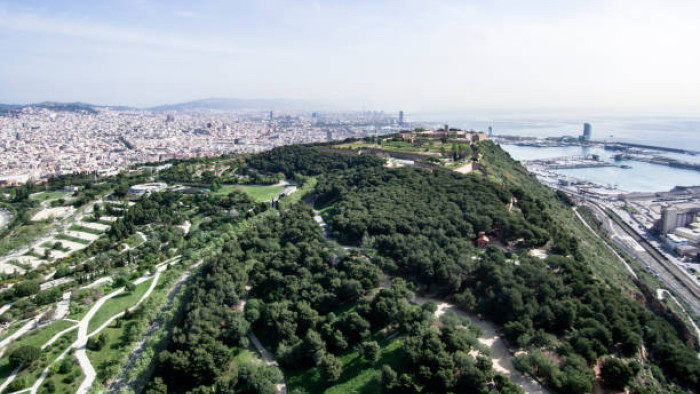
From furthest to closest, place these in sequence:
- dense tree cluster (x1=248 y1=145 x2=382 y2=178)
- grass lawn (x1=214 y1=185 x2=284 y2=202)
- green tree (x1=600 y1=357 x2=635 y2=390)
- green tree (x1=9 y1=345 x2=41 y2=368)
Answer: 1. dense tree cluster (x1=248 y1=145 x2=382 y2=178)
2. grass lawn (x1=214 y1=185 x2=284 y2=202)
3. green tree (x1=9 y1=345 x2=41 y2=368)
4. green tree (x1=600 y1=357 x2=635 y2=390)

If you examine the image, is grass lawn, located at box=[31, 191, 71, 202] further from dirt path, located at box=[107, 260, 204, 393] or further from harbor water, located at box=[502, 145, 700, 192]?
harbor water, located at box=[502, 145, 700, 192]

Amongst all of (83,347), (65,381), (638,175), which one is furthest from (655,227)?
(65,381)

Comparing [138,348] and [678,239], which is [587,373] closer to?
[138,348]

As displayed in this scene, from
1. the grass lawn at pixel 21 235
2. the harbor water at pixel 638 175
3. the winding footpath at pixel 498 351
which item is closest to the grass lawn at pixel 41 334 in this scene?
the grass lawn at pixel 21 235

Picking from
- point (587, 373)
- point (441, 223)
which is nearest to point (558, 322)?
point (587, 373)

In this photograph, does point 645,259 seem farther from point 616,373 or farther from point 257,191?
point 257,191

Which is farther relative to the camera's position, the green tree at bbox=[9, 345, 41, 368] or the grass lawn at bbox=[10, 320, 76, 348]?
the grass lawn at bbox=[10, 320, 76, 348]

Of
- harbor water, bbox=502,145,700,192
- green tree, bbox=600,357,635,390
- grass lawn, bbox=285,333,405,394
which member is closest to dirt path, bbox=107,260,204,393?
grass lawn, bbox=285,333,405,394

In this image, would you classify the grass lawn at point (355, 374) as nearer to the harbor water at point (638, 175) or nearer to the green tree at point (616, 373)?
the green tree at point (616, 373)
